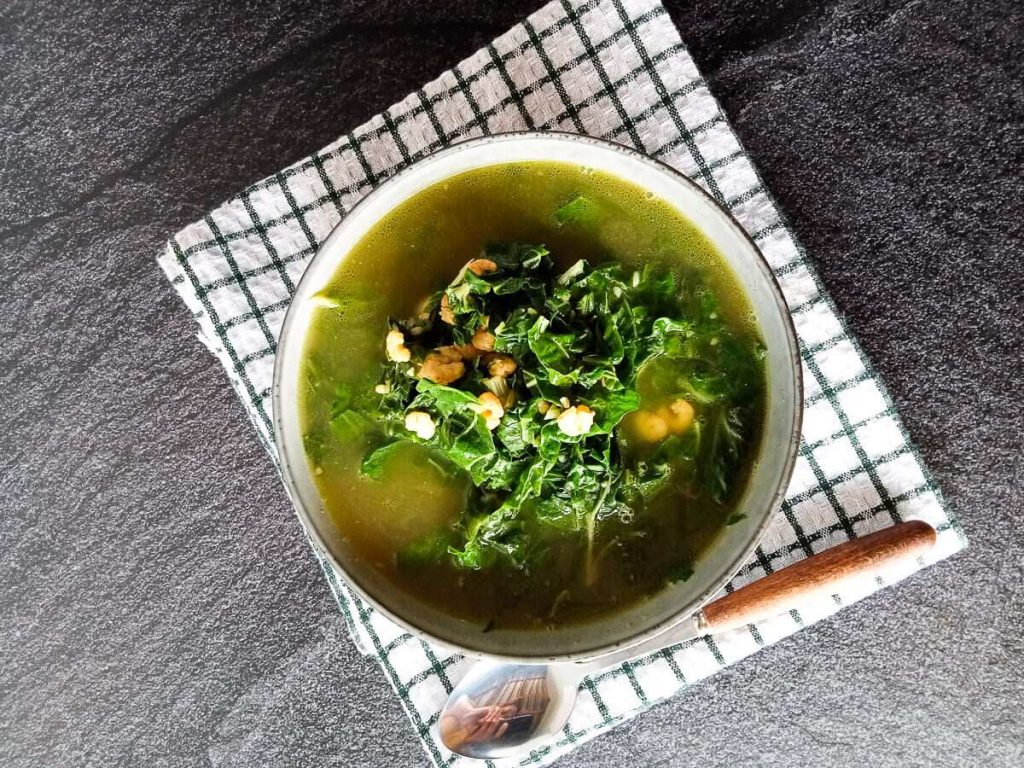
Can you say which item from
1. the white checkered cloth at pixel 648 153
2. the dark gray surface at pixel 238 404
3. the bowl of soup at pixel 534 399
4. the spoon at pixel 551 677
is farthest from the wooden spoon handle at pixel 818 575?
the dark gray surface at pixel 238 404

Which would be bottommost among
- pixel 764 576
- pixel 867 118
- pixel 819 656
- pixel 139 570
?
pixel 819 656

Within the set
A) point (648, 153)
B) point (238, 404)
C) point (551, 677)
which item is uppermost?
point (648, 153)

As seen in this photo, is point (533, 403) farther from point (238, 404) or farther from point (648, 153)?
point (238, 404)

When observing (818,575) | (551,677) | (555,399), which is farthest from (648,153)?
(551,677)

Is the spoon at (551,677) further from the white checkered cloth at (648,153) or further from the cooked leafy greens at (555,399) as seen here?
the cooked leafy greens at (555,399)

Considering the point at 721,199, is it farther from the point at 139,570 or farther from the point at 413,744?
the point at 139,570

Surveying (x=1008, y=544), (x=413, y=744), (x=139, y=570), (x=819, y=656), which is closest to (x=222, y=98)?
(x=139, y=570)
